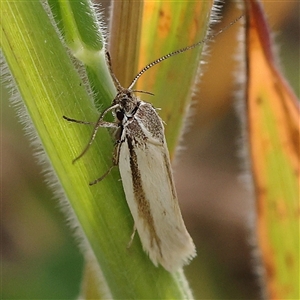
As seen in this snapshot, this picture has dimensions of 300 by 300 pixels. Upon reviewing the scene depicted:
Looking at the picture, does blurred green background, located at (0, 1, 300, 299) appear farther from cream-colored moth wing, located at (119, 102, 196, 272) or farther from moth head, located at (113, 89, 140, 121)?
moth head, located at (113, 89, 140, 121)

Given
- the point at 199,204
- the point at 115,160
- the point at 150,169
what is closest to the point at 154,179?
the point at 150,169

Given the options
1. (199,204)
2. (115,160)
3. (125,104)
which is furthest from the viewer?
(199,204)

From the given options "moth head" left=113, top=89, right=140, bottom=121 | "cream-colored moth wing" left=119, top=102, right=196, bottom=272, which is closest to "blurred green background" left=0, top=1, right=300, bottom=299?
"cream-colored moth wing" left=119, top=102, right=196, bottom=272

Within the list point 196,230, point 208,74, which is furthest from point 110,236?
point 208,74

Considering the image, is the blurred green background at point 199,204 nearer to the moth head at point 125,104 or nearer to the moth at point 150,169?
the moth at point 150,169

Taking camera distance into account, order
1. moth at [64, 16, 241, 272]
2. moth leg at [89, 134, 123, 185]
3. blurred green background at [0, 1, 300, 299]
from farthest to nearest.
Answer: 1. blurred green background at [0, 1, 300, 299]
2. moth at [64, 16, 241, 272]
3. moth leg at [89, 134, 123, 185]

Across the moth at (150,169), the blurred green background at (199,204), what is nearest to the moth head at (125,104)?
the moth at (150,169)

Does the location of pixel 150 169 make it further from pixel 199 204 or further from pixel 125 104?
pixel 199 204

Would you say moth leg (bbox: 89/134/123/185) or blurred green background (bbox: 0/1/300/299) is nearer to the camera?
moth leg (bbox: 89/134/123/185)
